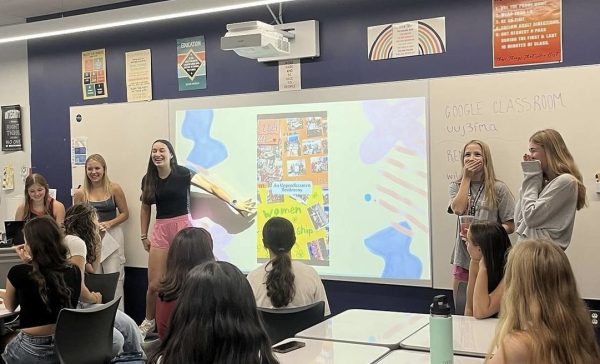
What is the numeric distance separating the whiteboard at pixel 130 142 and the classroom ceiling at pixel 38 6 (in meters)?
0.94

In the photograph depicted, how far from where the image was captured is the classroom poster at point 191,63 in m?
5.36

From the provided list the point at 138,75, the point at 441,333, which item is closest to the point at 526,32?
the point at 441,333

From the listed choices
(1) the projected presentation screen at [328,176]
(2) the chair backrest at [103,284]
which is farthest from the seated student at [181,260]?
(1) the projected presentation screen at [328,176]

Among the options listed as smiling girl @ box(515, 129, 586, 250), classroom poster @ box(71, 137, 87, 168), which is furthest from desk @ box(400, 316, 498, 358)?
classroom poster @ box(71, 137, 87, 168)

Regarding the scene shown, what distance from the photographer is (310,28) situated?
4.79m

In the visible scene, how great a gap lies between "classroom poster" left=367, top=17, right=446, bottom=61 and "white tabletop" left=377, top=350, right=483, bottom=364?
8.17ft

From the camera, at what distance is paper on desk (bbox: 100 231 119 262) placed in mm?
5438

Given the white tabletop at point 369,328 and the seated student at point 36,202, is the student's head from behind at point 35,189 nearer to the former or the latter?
the seated student at point 36,202

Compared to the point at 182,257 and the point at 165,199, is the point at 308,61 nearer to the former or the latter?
the point at 165,199

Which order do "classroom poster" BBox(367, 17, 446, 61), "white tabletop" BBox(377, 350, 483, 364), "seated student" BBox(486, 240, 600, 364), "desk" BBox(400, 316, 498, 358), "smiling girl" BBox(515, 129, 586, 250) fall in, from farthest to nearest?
"classroom poster" BBox(367, 17, 446, 61) → "smiling girl" BBox(515, 129, 586, 250) → "desk" BBox(400, 316, 498, 358) → "white tabletop" BBox(377, 350, 483, 364) → "seated student" BBox(486, 240, 600, 364)

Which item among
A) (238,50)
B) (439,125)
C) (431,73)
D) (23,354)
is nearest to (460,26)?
(431,73)

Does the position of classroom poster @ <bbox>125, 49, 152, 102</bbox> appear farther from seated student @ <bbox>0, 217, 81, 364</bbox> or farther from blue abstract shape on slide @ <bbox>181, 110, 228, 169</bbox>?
seated student @ <bbox>0, 217, 81, 364</bbox>

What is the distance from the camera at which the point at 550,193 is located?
341 centimetres

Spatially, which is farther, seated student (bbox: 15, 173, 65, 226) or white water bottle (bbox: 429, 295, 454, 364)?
seated student (bbox: 15, 173, 65, 226)
